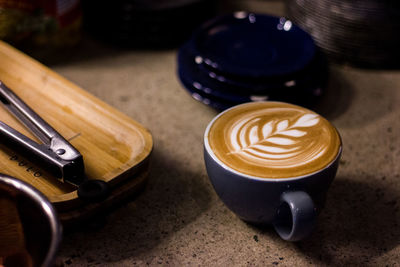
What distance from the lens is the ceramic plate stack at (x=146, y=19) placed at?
2.74ft

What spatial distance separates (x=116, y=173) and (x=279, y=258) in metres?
0.20

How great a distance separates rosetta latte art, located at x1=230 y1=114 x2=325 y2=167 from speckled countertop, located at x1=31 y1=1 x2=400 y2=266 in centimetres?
10

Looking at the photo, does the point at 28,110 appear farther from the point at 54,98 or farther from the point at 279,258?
the point at 279,258

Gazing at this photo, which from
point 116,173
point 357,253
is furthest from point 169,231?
point 357,253

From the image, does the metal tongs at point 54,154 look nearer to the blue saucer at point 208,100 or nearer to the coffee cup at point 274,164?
the coffee cup at point 274,164

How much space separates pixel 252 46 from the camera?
0.78 metres

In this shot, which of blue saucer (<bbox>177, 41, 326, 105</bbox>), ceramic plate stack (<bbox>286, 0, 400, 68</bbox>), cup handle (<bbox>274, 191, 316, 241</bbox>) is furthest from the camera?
ceramic plate stack (<bbox>286, 0, 400, 68</bbox>)

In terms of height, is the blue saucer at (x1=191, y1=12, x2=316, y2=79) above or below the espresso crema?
below

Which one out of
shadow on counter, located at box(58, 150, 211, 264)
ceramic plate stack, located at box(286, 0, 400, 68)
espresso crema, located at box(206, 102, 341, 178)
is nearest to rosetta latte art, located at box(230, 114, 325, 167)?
espresso crema, located at box(206, 102, 341, 178)

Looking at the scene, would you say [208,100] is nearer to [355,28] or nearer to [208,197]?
[208,197]

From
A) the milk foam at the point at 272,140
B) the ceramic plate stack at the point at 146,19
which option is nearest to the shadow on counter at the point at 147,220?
the milk foam at the point at 272,140

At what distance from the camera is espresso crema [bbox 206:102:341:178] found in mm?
477

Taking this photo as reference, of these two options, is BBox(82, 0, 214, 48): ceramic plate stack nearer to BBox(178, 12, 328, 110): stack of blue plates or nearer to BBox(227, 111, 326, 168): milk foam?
BBox(178, 12, 328, 110): stack of blue plates

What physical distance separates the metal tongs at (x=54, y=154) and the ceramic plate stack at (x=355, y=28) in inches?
20.9
